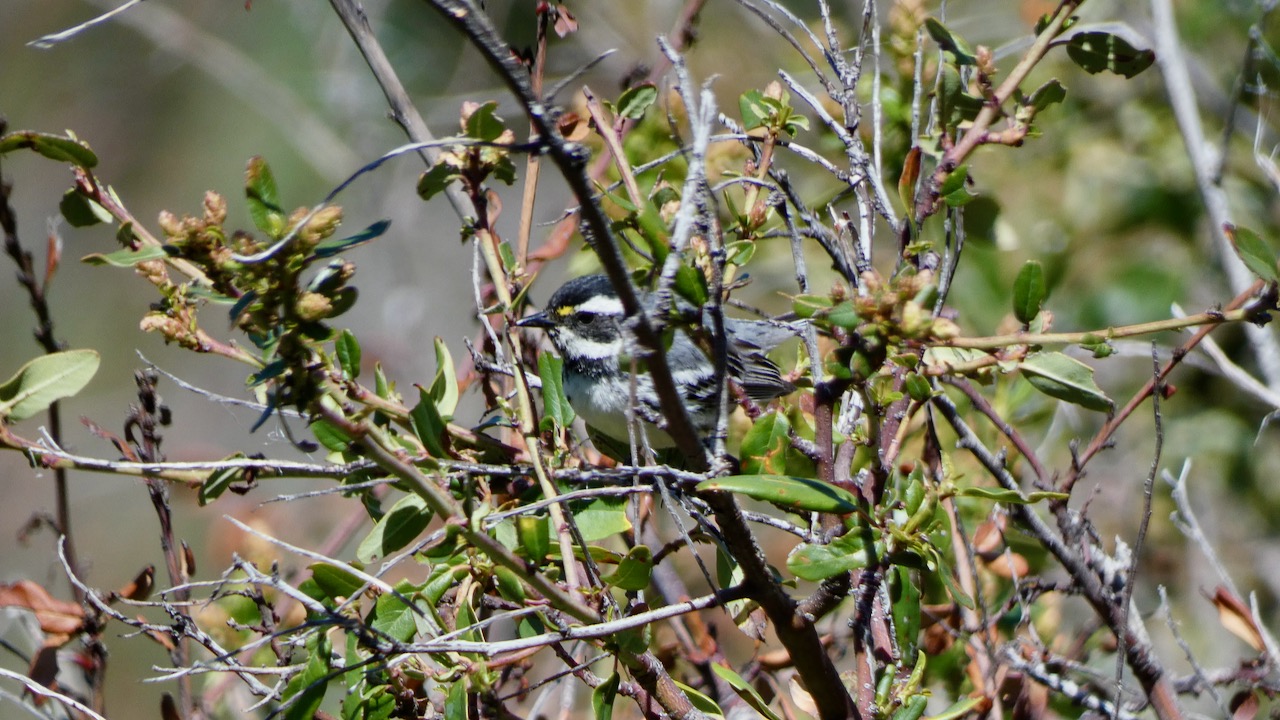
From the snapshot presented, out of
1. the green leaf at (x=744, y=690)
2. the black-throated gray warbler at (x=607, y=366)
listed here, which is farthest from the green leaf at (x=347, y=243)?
the black-throated gray warbler at (x=607, y=366)

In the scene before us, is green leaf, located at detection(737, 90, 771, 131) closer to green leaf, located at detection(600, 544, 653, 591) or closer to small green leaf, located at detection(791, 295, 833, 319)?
small green leaf, located at detection(791, 295, 833, 319)

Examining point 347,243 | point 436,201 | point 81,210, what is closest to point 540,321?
point 81,210

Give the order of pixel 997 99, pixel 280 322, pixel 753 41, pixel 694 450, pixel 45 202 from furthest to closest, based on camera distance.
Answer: pixel 45 202 < pixel 753 41 < pixel 997 99 < pixel 694 450 < pixel 280 322

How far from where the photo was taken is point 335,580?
5.89ft

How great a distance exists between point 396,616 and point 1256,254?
5.22ft

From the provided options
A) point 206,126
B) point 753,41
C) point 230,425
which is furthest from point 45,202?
point 753,41

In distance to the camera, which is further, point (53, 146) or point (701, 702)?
point (701, 702)

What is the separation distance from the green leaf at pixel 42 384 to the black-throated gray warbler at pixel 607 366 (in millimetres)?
1546

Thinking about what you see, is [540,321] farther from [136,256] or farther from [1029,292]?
[136,256]

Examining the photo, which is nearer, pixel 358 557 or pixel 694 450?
pixel 694 450

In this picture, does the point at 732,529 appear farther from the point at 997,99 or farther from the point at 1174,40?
the point at 1174,40

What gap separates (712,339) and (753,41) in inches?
214

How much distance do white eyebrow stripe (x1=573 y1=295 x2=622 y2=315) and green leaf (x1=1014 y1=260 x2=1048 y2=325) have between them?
6.21ft

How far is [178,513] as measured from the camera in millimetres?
9867
